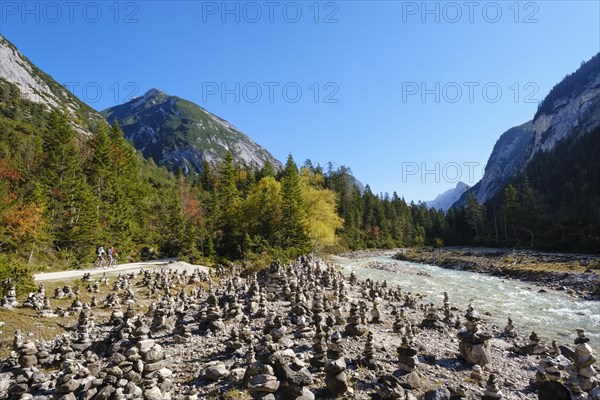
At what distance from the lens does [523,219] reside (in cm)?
8912

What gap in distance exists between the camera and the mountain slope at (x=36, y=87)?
115 metres

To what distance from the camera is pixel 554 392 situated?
8.28 m

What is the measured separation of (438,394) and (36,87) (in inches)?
6565

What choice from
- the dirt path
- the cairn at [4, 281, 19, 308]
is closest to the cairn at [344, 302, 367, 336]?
the cairn at [4, 281, 19, 308]

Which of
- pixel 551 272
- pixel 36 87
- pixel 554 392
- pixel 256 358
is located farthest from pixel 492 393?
pixel 36 87

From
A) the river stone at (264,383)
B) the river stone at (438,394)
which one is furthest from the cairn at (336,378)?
the river stone at (438,394)

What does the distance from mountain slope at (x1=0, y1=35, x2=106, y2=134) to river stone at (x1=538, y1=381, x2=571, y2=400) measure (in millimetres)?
122617

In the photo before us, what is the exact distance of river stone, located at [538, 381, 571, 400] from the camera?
323 inches

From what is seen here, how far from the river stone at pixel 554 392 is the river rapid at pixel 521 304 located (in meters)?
9.38

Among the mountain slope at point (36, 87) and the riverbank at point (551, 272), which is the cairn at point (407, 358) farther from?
the mountain slope at point (36, 87)

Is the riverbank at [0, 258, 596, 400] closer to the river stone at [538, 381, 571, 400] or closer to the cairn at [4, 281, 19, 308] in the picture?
the cairn at [4, 281, 19, 308]

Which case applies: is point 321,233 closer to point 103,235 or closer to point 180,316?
point 103,235

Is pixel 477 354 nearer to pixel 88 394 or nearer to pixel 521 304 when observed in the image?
pixel 88 394

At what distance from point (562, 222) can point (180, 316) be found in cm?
8596
